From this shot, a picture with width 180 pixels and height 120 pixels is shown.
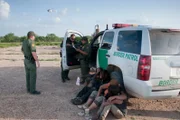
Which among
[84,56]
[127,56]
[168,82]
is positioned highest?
[127,56]

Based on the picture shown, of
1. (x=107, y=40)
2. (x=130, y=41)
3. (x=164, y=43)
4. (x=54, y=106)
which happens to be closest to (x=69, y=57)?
(x=107, y=40)

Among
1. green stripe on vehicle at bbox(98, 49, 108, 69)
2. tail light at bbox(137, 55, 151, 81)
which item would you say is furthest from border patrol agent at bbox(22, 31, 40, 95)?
tail light at bbox(137, 55, 151, 81)

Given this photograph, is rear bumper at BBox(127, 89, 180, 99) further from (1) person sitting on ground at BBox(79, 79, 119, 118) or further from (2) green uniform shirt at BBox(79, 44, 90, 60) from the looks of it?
(2) green uniform shirt at BBox(79, 44, 90, 60)

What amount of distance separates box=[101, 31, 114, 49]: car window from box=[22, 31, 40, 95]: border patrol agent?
197 centimetres

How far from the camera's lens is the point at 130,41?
4.21 meters

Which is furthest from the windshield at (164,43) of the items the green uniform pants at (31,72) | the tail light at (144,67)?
the green uniform pants at (31,72)

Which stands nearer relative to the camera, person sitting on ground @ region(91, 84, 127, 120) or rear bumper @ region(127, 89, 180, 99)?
rear bumper @ region(127, 89, 180, 99)

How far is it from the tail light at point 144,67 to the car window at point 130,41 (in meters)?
0.22

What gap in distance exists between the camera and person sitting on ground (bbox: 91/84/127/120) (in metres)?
3.98

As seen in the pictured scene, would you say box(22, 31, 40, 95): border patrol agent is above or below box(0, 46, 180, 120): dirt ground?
above

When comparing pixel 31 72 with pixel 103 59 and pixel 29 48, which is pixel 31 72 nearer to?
pixel 29 48

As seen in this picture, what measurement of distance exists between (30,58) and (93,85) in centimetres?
202

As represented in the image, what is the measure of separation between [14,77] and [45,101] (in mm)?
3566

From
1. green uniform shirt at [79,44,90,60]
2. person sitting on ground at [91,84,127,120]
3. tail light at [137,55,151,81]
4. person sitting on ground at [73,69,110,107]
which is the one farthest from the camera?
green uniform shirt at [79,44,90,60]
